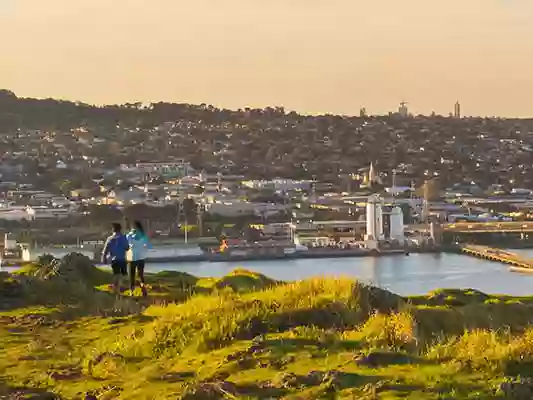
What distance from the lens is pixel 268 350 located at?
11.8 feet

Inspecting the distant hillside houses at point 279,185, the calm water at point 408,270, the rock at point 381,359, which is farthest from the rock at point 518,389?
the distant hillside houses at point 279,185

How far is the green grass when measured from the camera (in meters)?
3.07

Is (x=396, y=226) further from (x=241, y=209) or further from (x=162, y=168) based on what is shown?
(x=162, y=168)

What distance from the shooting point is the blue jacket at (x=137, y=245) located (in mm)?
6961

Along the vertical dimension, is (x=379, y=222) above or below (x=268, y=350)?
above

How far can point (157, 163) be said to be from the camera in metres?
85.3

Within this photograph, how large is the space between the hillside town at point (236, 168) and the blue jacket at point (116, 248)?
130 feet

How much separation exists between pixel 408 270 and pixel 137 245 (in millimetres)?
35237

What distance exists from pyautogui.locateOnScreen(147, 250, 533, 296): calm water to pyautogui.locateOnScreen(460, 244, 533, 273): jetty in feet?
1.43

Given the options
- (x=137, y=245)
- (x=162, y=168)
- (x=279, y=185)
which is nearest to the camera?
(x=137, y=245)

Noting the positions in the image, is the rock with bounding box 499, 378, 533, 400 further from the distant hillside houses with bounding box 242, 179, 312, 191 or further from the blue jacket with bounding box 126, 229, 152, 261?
the distant hillside houses with bounding box 242, 179, 312, 191

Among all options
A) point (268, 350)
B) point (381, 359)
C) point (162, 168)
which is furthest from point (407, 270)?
point (162, 168)

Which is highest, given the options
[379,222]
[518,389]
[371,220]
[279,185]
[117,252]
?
[279,185]

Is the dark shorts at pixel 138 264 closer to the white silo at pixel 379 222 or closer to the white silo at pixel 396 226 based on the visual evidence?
the white silo at pixel 379 222
